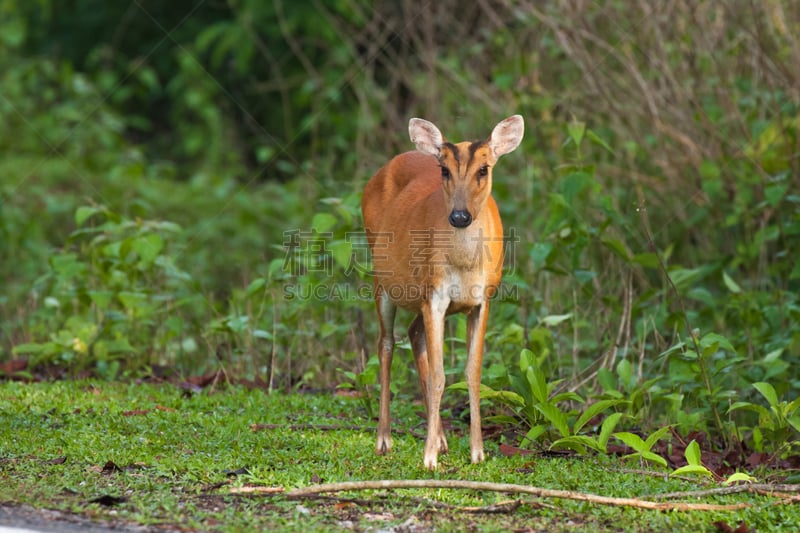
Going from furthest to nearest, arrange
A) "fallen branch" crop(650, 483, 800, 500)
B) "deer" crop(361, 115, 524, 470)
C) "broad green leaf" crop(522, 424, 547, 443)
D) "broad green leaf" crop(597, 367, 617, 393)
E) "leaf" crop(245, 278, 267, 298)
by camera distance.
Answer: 1. "leaf" crop(245, 278, 267, 298)
2. "broad green leaf" crop(597, 367, 617, 393)
3. "broad green leaf" crop(522, 424, 547, 443)
4. "deer" crop(361, 115, 524, 470)
5. "fallen branch" crop(650, 483, 800, 500)

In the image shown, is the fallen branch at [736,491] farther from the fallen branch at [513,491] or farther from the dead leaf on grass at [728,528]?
the dead leaf on grass at [728,528]

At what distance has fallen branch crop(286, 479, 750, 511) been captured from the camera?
4742 millimetres

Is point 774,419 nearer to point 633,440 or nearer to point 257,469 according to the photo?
point 633,440

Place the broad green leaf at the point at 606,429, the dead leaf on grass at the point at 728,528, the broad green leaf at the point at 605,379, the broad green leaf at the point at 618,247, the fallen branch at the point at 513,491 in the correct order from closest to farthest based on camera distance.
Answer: the dead leaf on grass at the point at 728,528
the fallen branch at the point at 513,491
the broad green leaf at the point at 606,429
the broad green leaf at the point at 605,379
the broad green leaf at the point at 618,247

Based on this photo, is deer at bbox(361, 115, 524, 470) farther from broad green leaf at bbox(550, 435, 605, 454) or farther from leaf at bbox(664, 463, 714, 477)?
leaf at bbox(664, 463, 714, 477)

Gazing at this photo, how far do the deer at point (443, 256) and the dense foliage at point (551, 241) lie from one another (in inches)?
21.0

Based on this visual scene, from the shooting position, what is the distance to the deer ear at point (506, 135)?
5.59 m

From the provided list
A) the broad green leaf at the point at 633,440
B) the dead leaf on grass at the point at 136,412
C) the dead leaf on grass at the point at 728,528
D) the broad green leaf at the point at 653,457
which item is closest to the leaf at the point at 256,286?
the dead leaf on grass at the point at 136,412

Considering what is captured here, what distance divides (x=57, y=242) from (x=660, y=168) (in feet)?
23.2

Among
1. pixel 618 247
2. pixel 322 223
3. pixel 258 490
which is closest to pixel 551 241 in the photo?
pixel 618 247

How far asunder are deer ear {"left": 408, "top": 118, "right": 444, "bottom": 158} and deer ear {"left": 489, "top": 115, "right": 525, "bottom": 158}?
27cm

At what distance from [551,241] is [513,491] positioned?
2.97 meters

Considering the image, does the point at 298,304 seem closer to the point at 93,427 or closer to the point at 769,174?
the point at 93,427

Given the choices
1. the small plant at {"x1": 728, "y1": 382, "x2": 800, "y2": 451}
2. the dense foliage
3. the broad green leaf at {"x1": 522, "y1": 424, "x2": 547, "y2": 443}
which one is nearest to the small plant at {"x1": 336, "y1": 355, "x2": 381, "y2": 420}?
the dense foliage
